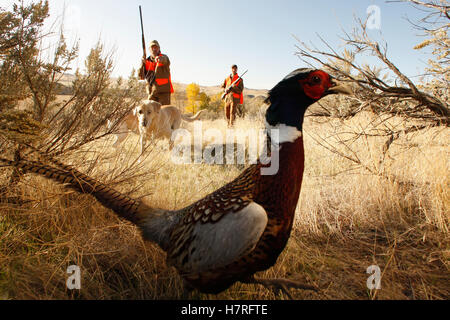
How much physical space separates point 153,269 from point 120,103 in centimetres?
185

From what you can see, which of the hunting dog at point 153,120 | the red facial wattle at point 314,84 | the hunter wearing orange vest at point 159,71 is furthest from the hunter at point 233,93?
the red facial wattle at point 314,84

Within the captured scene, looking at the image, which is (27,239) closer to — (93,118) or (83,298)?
(83,298)

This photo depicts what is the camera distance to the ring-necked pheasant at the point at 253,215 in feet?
4.50

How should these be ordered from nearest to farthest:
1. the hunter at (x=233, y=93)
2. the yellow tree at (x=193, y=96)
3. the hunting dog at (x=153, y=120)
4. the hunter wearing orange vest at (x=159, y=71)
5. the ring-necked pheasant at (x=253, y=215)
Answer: the ring-necked pheasant at (x=253, y=215) → the hunting dog at (x=153, y=120) → the hunter wearing orange vest at (x=159, y=71) → the hunter at (x=233, y=93) → the yellow tree at (x=193, y=96)

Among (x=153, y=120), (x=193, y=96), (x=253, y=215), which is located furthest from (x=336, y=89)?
(x=193, y=96)

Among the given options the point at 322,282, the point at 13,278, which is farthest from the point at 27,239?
the point at 322,282

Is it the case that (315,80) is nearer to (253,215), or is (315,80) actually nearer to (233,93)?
(253,215)

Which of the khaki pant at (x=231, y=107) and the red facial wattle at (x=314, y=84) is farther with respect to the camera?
the khaki pant at (x=231, y=107)

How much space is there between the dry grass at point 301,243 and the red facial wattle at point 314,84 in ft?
4.96

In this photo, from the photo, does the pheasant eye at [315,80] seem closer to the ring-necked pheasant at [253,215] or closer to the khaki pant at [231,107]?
the ring-necked pheasant at [253,215]

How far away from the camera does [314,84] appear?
1.54m

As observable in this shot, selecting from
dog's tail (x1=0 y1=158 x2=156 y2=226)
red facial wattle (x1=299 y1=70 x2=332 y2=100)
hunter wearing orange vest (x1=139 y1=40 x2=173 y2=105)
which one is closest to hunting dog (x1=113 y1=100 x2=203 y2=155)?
hunter wearing orange vest (x1=139 y1=40 x2=173 y2=105)

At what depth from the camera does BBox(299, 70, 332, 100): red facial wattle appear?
1.53 m

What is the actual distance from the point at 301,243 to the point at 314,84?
178 cm
